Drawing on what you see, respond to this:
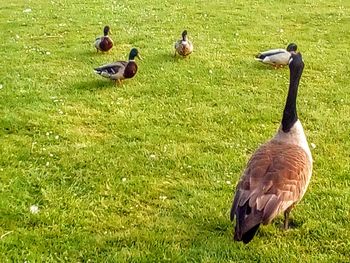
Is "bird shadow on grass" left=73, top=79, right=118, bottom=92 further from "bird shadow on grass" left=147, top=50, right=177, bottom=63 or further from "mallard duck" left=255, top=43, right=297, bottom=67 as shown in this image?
"mallard duck" left=255, top=43, right=297, bottom=67

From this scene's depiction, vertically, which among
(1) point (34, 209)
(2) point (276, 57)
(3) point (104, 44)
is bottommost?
(3) point (104, 44)

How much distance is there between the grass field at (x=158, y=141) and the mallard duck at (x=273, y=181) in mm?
509

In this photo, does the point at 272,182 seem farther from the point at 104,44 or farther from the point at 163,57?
the point at 104,44

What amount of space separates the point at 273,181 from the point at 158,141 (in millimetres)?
2803

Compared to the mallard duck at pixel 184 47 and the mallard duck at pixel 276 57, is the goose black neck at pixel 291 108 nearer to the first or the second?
the mallard duck at pixel 276 57

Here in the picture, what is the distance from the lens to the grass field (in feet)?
17.8

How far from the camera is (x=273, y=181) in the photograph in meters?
5.04

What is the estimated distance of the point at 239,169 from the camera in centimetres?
680

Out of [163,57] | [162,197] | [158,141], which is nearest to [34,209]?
[162,197]

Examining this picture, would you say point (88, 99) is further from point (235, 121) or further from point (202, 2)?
point (202, 2)

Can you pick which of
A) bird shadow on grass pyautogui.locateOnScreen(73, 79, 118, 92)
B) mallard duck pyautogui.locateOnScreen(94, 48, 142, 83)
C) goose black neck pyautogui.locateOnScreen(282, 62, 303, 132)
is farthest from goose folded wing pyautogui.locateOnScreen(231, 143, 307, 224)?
bird shadow on grass pyautogui.locateOnScreen(73, 79, 118, 92)

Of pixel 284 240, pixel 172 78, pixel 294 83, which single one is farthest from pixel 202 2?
pixel 284 240

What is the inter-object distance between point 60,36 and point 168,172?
7.47 metres

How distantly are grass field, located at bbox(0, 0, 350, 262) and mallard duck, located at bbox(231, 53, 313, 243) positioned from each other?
509mm
